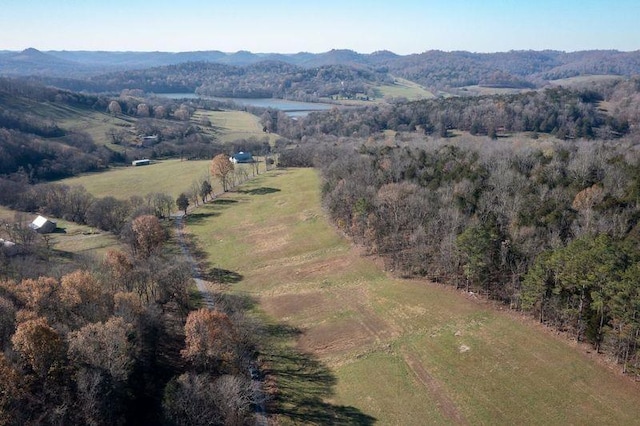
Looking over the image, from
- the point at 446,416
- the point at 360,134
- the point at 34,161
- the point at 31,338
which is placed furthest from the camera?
the point at 360,134

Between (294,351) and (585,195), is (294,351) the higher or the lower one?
the lower one

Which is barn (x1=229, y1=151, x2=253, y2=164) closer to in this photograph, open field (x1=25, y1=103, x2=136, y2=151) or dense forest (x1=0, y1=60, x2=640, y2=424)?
dense forest (x1=0, y1=60, x2=640, y2=424)

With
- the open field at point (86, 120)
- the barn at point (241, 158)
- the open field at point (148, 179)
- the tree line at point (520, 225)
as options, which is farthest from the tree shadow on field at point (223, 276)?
the open field at point (86, 120)

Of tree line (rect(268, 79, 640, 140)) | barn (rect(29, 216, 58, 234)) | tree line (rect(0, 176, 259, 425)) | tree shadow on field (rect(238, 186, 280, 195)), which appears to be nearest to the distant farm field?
tree shadow on field (rect(238, 186, 280, 195))

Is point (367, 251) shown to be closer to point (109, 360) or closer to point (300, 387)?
point (300, 387)

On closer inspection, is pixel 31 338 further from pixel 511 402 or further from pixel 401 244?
pixel 401 244

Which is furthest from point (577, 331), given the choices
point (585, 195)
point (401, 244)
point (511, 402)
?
point (401, 244)

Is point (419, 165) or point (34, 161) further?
point (34, 161)
